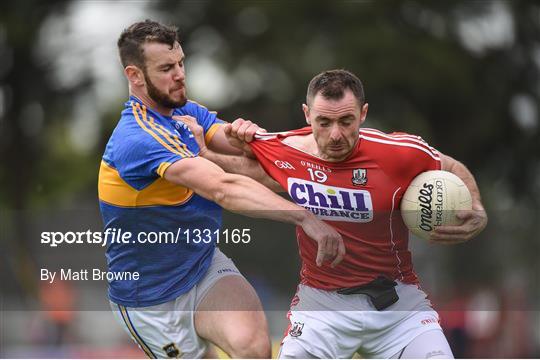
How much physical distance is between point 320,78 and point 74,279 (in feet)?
7.85

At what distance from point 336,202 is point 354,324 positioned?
0.77m

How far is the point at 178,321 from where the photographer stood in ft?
25.2

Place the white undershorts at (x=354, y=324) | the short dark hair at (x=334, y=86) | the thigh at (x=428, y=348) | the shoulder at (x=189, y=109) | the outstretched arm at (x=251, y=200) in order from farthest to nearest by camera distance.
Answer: the shoulder at (x=189, y=109)
the white undershorts at (x=354, y=324)
the short dark hair at (x=334, y=86)
the thigh at (x=428, y=348)
the outstretched arm at (x=251, y=200)

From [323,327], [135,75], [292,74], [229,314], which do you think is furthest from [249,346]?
[292,74]

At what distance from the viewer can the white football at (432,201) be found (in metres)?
7.36

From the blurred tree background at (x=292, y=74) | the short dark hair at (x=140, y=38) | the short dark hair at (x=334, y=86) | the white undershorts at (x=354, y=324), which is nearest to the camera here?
the short dark hair at (x=334, y=86)

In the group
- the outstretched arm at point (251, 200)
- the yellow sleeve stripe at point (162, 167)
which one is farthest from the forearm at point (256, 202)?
the yellow sleeve stripe at point (162, 167)

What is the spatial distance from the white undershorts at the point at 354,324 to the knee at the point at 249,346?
0.37ft

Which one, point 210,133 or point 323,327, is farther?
point 210,133

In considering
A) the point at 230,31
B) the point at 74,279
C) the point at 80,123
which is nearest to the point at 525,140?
the point at 230,31

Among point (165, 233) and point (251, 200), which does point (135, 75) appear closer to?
point (165, 233)

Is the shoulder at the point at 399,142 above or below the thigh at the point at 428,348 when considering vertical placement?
above

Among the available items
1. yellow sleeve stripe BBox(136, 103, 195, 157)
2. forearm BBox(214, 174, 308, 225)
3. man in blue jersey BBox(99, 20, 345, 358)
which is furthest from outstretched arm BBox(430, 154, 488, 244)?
yellow sleeve stripe BBox(136, 103, 195, 157)

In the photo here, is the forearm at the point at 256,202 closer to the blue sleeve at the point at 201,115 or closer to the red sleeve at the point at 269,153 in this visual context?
the red sleeve at the point at 269,153
